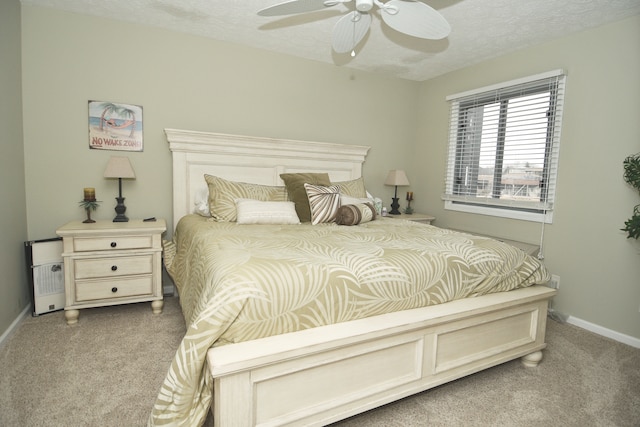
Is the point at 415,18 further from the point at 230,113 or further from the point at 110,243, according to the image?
the point at 110,243

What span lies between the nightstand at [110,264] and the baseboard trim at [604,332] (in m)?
3.28

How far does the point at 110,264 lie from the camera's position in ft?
8.10

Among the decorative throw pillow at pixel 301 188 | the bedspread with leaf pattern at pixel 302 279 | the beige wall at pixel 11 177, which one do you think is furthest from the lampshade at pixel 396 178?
the beige wall at pixel 11 177

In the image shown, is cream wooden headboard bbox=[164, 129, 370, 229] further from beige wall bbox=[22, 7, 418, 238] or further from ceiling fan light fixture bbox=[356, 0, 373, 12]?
ceiling fan light fixture bbox=[356, 0, 373, 12]

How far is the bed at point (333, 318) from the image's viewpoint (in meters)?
1.22

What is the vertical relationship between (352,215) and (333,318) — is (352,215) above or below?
above

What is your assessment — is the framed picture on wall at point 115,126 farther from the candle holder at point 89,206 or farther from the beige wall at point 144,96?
the candle holder at point 89,206

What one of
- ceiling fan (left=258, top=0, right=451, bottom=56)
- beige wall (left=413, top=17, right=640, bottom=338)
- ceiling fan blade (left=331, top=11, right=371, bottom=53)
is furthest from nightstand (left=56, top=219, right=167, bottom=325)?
beige wall (left=413, top=17, right=640, bottom=338)

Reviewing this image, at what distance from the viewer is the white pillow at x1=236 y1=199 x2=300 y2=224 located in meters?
2.54

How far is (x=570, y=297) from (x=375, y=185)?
7.07ft

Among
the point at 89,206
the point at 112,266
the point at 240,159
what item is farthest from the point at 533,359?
the point at 89,206

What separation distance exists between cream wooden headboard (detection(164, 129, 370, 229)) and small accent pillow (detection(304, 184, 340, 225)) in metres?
0.77

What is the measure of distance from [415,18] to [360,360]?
→ 1862mm

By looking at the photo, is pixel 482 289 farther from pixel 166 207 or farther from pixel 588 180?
pixel 166 207
